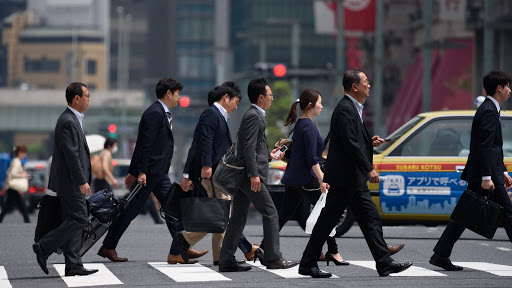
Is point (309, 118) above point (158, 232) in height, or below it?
above

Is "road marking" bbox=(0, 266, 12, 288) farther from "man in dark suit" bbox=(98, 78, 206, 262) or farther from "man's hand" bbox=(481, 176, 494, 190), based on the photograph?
"man's hand" bbox=(481, 176, 494, 190)

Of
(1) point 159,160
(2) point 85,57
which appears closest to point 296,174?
(1) point 159,160

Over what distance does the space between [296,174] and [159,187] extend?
1.62m

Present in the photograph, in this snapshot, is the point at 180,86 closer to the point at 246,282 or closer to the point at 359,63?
the point at 246,282

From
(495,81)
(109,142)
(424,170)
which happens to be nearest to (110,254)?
(495,81)

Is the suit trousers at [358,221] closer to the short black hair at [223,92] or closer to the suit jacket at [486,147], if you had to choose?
the suit jacket at [486,147]

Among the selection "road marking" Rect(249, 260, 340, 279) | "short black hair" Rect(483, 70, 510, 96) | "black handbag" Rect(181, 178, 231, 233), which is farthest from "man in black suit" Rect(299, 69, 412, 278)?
"short black hair" Rect(483, 70, 510, 96)

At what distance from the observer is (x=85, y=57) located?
17138 cm

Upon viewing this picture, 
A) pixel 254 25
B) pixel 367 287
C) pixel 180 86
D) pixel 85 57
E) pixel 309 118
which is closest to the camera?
pixel 367 287

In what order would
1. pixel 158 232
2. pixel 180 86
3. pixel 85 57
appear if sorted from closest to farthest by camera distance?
pixel 180 86
pixel 158 232
pixel 85 57

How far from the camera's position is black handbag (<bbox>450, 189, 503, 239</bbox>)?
10.3 m

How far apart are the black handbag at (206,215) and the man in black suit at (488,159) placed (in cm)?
193

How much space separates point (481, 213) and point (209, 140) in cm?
258

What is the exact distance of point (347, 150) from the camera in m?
9.73
